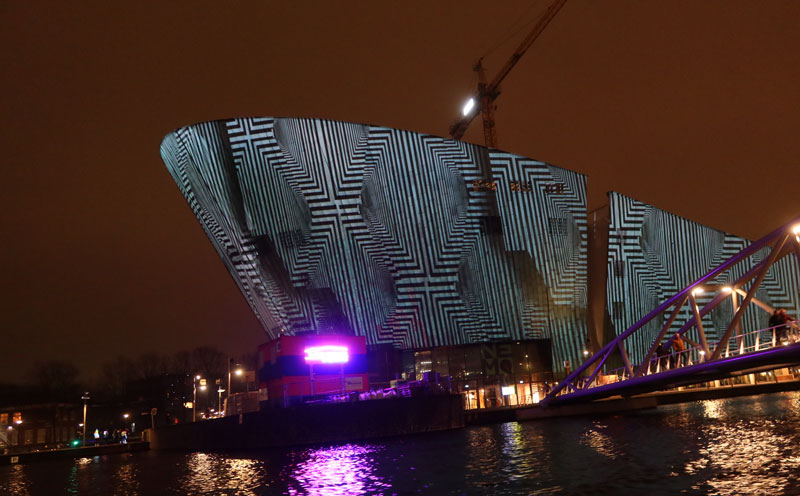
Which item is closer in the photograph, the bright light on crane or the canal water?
the canal water

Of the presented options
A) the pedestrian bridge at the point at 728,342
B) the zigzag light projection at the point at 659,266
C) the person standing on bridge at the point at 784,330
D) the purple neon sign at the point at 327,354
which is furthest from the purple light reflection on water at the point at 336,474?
the zigzag light projection at the point at 659,266

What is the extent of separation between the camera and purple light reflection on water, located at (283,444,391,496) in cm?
1688

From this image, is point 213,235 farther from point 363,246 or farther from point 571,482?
point 571,482

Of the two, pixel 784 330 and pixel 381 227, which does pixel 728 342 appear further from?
pixel 381 227

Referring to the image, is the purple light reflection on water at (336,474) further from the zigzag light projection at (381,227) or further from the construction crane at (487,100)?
the construction crane at (487,100)

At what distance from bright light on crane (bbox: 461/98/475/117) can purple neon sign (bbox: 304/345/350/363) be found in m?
54.6

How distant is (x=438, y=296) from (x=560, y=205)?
11515 millimetres

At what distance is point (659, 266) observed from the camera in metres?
57.8

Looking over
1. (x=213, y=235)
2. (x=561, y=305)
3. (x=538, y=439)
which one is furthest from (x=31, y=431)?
(x=538, y=439)

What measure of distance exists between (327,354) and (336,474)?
21.0m

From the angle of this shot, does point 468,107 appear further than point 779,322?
Yes

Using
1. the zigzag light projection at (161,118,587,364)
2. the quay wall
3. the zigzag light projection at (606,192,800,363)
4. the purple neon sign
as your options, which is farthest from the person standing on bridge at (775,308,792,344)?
the zigzag light projection at (606,192,800,363)

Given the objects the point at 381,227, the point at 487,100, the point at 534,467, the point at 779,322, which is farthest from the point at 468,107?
the point at 534,467

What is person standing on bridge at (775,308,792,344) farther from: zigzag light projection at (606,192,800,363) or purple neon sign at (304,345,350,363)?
zigzag light projection at (606,192,800,363)
